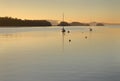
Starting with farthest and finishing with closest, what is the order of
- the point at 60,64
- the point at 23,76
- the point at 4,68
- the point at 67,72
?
the point at 60,64 < the point at 4,68 < the point at 67,72 < the point at 23,76

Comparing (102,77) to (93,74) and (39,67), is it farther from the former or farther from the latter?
(39,67)

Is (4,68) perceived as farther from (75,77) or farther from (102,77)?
(102,77)

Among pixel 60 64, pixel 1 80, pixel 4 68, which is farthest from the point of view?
pixel 60 64

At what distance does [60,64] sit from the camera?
17875 mm

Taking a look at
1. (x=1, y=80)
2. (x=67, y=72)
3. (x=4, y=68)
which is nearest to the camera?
(x=1, y=80)

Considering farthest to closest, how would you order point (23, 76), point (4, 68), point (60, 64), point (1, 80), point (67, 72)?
1. point (60, 64)
2. point (4, 68)
3. point (67, 72)
4. point (23, 76)
5. point (1, 80)

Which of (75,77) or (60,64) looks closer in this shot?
(75,77)

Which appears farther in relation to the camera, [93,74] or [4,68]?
[4,68]

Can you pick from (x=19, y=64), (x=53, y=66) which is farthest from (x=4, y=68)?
(x=53, y=66)

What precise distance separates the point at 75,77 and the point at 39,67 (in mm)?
3749

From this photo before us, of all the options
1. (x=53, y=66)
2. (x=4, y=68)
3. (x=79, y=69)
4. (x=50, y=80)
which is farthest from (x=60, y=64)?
(x=50, y=80)

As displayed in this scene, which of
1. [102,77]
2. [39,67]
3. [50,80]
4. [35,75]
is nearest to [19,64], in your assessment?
[39,67]

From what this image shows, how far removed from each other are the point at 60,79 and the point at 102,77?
2.03 metres

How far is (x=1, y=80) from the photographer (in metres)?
13.0
